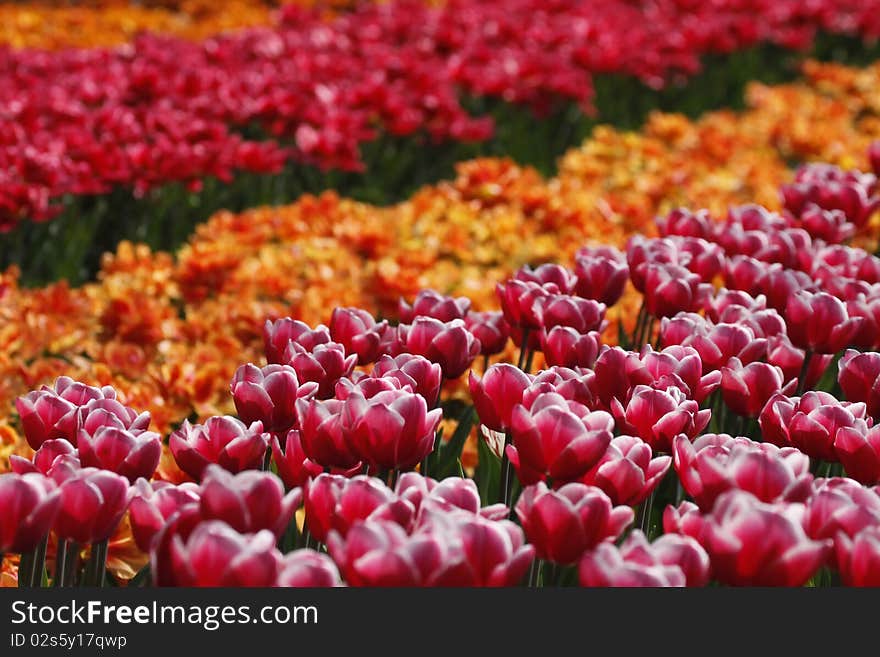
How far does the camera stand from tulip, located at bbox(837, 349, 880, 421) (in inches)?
75.8

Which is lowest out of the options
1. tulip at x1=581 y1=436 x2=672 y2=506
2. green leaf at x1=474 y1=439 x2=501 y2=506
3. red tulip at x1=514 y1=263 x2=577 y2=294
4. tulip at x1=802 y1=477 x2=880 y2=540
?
green leaf at x1=474 y1=439 x2=501 y2=506

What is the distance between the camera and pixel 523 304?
2248 millimetres

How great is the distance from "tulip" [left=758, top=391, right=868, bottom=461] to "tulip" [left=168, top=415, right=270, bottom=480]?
0.82m

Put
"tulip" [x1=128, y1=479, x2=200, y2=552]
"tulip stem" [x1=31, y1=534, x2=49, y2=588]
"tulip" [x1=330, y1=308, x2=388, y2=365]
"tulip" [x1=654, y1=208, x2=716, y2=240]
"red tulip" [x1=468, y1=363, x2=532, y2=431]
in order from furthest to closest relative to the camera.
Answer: "tulip" [x1=654, y1=208, x2=716, y2=240] < "tulip" [x1=330, y1=308, x2=388, y2=365] < "red tulip" [x1=468, y1=363, x2=532, y2=431] < "tulip stem" [x1=31, y1=534, x2=49, y2=588] < "tulip" [x1=128, y1=479, x2=200, y2=552]

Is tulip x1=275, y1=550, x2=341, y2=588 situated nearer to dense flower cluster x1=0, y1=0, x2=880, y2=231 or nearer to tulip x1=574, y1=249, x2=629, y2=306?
tulip x1=574, y1=249, x2=629, y2=306

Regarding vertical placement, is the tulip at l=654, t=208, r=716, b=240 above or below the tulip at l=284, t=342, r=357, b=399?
above

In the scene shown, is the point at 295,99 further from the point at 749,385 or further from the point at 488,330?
the point at 749,385

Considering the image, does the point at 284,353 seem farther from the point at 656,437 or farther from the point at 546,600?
A: the point at 546,600

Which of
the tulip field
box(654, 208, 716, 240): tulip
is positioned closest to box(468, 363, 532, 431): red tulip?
the tulip field

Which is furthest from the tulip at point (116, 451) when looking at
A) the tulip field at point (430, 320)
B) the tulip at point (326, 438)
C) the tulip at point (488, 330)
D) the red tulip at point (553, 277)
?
the red tulip at point (553, 277)

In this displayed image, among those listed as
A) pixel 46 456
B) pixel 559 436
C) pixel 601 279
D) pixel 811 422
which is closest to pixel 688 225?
pixel 601 279

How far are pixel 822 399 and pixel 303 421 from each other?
0.85 m

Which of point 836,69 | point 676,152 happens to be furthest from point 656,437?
point 836,69

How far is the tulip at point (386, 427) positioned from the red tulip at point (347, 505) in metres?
0.13
